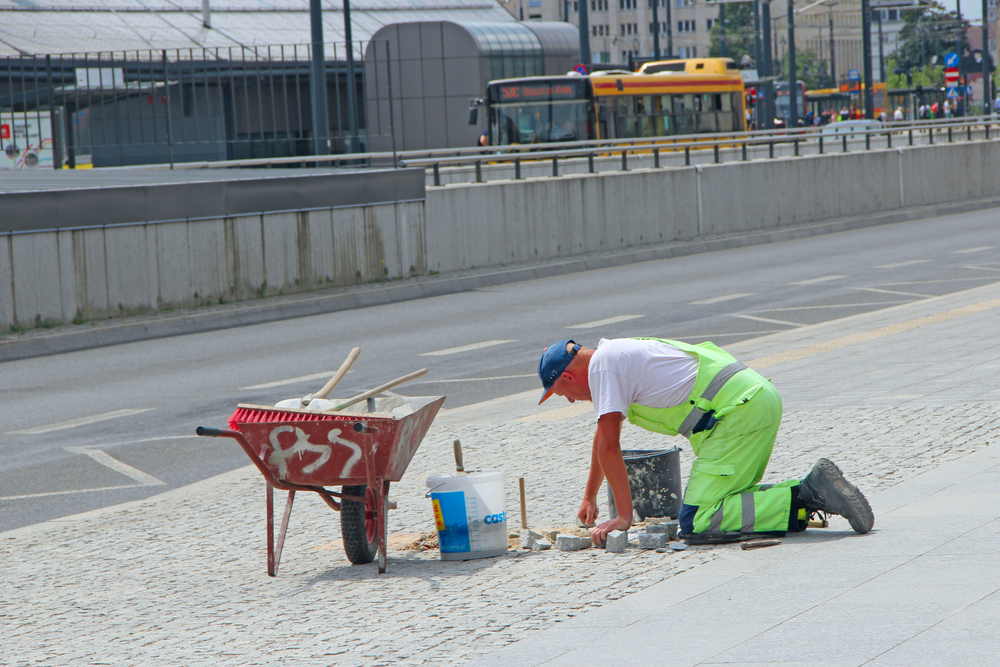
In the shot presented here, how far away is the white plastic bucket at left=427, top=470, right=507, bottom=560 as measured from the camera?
580 cm

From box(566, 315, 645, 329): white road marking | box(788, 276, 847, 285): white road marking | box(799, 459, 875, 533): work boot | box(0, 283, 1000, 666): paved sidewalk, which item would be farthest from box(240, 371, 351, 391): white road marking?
box(788, 276, 847, 285): white road marking

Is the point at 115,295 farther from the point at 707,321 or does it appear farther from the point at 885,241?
the point at 885,241

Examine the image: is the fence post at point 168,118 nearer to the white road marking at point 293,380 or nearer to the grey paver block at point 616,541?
the white road marking at point 293,380

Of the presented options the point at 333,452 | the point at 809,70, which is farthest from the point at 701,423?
the point at 809,70

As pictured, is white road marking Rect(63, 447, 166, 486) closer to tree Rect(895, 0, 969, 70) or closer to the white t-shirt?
the white t-shirt

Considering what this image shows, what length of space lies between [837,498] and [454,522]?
1.72 metres

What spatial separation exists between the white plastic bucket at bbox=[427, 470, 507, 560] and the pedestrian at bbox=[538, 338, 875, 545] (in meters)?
0.46

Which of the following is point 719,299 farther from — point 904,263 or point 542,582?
point 542,582

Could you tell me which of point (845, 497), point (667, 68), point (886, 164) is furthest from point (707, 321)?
point (667, 68)

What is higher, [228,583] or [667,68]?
[667,68]

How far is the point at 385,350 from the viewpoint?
1353cm

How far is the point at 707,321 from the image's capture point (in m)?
14.6

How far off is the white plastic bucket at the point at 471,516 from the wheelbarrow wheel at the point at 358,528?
323 mm

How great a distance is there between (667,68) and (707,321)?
88.7 ft
